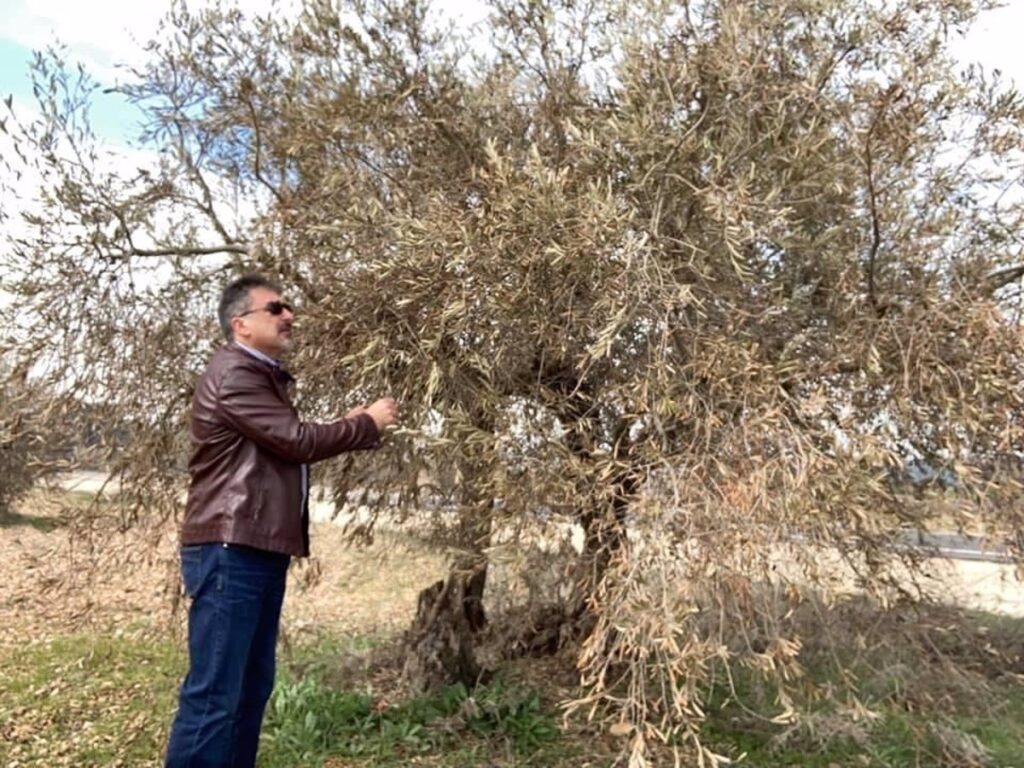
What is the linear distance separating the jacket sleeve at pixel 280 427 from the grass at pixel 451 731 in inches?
82.0

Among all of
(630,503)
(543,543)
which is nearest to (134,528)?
(543,543)

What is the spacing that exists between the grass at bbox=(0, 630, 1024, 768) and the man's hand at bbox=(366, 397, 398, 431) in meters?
2.08

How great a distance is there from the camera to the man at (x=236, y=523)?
3.07 metres

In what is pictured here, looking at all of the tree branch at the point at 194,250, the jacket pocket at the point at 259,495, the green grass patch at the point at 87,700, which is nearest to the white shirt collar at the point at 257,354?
the jacket pocket at the point at 259,495

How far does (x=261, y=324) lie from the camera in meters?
3.38

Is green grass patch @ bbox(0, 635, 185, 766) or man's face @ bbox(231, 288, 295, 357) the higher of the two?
man's face @ bbox(231, 288, 295, 357)

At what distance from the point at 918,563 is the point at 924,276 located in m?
1.26

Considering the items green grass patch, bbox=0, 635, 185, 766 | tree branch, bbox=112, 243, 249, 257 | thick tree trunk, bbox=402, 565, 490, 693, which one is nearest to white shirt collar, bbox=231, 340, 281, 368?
tree branch, bbox=112, 243, 249, 257

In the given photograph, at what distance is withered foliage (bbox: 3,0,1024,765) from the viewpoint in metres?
2.97

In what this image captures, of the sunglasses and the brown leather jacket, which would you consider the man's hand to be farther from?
the sunglasses

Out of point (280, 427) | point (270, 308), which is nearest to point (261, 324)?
point (270, 308)

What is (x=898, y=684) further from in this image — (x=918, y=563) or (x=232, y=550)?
(x=232, y=550)

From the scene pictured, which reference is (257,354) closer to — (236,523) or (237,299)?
(237,299)

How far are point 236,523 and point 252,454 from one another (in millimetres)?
242
